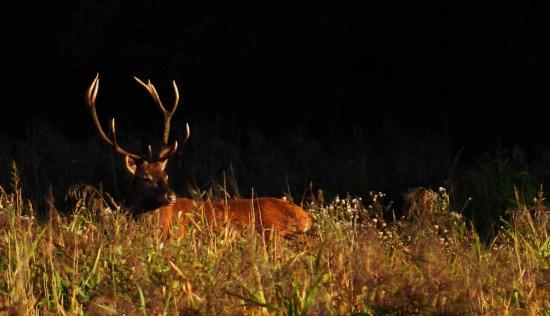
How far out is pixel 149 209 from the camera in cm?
916

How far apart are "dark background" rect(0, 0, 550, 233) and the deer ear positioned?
13.2ft

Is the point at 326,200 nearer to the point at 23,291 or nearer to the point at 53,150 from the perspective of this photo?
the point at 53,150

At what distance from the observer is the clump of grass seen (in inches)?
193

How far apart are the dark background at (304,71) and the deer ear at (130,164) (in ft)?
13.2

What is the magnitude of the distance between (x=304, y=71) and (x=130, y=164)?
22.9 ft

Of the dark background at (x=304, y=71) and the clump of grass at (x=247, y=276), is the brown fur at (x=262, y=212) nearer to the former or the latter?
the clump of grass at (x=247, y=276)

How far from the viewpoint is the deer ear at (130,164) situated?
9477 millimetres

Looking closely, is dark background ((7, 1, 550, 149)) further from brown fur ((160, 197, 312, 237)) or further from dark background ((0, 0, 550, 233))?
brown fur ((160, 197, 312, 237))

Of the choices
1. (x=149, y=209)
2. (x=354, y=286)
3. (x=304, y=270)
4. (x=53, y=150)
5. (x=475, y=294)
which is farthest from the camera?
(x=53, y=150)

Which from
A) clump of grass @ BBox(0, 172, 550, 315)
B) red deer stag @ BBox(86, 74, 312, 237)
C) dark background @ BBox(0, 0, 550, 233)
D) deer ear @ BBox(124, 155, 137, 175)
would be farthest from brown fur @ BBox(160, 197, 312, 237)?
dark background @ BBox(0, 0, 550, 233)

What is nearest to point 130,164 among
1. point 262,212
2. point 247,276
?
point 262,212

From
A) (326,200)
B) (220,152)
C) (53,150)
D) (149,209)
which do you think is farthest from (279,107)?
(149,209)

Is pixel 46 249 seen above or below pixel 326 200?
above

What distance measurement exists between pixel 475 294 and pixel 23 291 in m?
1.85
